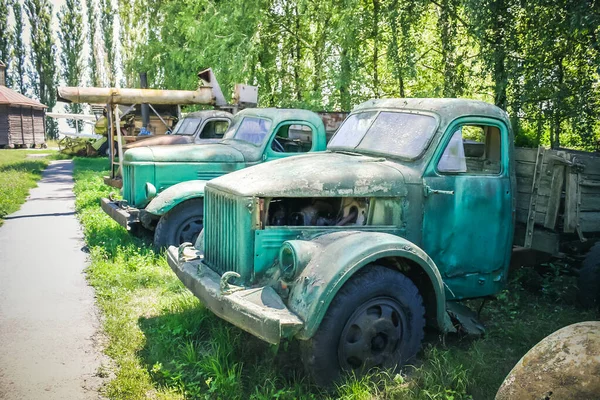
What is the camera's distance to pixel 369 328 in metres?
3.88

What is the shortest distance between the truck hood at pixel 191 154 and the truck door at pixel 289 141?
45 cm

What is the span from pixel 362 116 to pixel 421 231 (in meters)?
1.34

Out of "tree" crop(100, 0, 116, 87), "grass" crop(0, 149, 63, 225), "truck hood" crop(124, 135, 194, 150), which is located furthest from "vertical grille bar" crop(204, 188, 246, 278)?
"tree" crop(100, 0, 116, 87)

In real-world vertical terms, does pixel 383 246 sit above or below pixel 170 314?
above

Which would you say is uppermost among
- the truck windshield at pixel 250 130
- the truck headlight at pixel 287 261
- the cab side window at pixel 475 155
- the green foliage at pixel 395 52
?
the green foliage at pixel 395 52

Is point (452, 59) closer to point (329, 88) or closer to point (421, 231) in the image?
point (329, 88)

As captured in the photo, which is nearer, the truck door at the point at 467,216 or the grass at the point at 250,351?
the grass at the point at 250,351

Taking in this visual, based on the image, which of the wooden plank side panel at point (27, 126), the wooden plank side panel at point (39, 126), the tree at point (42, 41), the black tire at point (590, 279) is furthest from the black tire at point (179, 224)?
the tree at point (42, 41)

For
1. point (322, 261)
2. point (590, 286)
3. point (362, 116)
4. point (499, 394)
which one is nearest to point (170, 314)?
point (322, 261)

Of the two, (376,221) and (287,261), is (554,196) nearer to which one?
(376,221)

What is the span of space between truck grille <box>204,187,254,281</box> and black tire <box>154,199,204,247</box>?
7.60ft

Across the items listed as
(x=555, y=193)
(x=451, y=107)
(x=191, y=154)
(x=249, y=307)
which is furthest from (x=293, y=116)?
(x=249, y=307)

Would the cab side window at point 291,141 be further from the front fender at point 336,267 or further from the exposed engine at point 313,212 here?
the front fender at point 336,267

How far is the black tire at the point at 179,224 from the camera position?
6996mm
